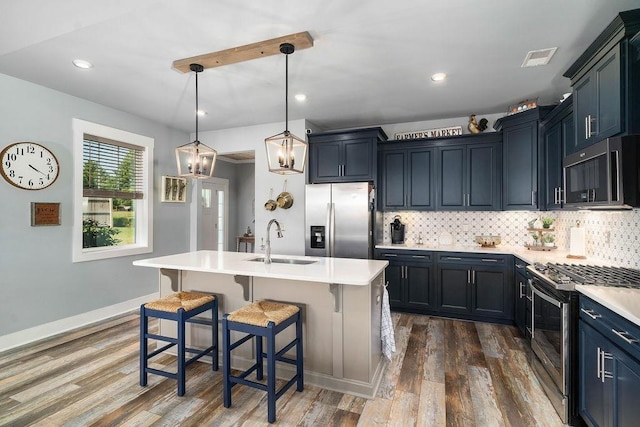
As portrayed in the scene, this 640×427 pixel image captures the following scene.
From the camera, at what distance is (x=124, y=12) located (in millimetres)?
2197

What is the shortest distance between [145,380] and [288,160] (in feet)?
6.67

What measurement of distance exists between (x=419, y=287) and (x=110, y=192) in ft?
13.9

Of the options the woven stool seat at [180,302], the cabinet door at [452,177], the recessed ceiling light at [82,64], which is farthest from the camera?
the cabinet door at [452,177]

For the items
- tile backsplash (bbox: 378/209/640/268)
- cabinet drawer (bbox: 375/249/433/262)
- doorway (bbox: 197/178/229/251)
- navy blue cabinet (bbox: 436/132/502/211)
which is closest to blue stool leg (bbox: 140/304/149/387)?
cabinet drawer (bbox: 375/249/433/262)

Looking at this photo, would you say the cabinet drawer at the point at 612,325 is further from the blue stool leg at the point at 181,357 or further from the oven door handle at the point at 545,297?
the blue stool leg at the point at 181,357

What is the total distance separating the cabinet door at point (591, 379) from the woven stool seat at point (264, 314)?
1.81 m

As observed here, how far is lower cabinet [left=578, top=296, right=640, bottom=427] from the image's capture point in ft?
4.79

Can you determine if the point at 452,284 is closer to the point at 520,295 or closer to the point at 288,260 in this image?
the point at 520,295

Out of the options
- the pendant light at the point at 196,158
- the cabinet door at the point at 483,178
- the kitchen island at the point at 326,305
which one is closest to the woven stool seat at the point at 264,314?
the kitchen island at the point at 326,305

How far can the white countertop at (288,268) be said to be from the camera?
2.17 meters

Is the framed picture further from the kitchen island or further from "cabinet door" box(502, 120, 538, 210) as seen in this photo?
"cabinet door" box(502, 120, 538, 210)

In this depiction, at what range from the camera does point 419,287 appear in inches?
166

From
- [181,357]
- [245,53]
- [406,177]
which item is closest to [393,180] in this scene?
[406,177]

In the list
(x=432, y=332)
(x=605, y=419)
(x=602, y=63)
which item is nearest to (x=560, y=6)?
(x=602, y=63)
